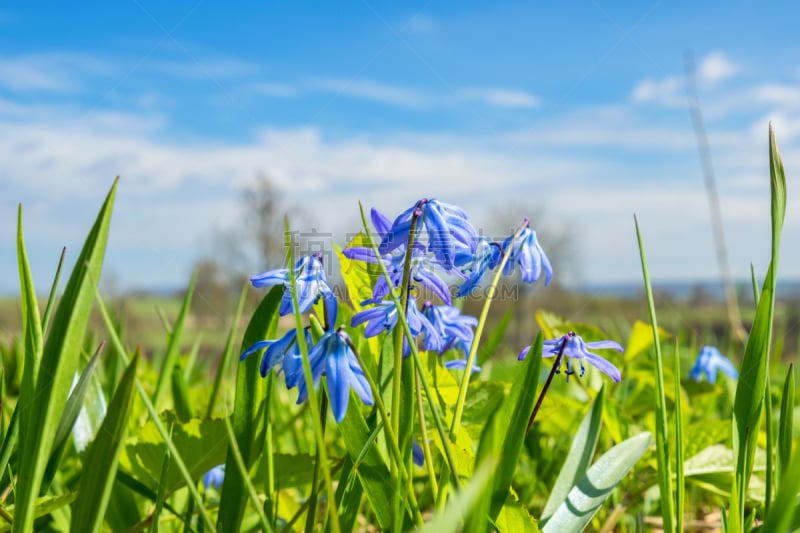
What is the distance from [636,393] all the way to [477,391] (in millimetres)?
956

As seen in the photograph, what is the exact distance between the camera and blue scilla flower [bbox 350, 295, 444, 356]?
3.76 ft

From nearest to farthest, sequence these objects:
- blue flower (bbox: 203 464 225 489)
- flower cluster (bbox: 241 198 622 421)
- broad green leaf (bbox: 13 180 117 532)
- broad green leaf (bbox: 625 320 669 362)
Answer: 1. broad green leaf (bbox: 13 180 117 532)
2. flower cluster (bbox: 241 198 622 421)
3. broad green leaf (bbox: 625 320 669 362)
4. blue flower (bbox: 203 464 225 489)

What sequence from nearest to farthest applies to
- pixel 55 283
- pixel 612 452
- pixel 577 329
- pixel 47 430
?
pixel 47 430 < pixel 55 283 < pixel 612 452 < pixel 577 329

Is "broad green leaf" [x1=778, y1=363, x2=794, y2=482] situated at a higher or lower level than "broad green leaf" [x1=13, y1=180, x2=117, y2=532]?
lower

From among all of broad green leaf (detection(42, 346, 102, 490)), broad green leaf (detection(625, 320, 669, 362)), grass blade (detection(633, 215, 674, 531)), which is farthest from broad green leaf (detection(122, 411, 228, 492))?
broad green leaf (detection(625, 320, 669, 362))

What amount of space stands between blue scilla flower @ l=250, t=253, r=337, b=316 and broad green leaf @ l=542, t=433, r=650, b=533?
0.53 meters

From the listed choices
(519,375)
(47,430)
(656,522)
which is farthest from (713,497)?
(47,430)

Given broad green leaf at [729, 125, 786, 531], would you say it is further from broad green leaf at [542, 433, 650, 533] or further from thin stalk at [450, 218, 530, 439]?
thin stalk at [450, 218, 530, 439]

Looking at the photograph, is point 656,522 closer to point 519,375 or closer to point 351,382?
point 519,375

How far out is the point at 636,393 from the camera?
7.38ft

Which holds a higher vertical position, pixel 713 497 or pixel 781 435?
A: pixel 781 435

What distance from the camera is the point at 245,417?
1255 millimetres

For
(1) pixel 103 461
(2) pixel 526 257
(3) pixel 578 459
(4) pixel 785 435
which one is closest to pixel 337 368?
(1) pixel 103 461

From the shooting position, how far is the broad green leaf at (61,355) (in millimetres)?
948
